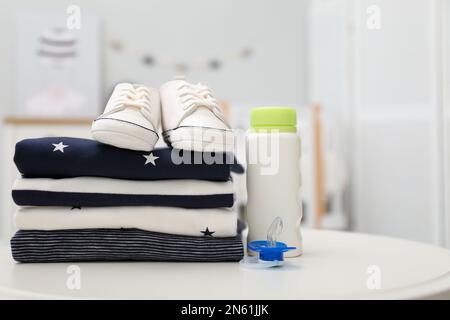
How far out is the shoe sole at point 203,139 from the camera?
72cm

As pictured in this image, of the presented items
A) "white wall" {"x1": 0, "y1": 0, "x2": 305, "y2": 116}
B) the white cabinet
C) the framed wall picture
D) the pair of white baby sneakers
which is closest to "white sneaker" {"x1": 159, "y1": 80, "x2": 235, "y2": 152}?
the pair of white baby sneakers

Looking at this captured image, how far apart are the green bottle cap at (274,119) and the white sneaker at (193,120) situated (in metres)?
0.05

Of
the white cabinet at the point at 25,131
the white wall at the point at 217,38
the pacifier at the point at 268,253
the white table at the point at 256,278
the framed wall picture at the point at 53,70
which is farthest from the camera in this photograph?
the white wall at the point at 217,38

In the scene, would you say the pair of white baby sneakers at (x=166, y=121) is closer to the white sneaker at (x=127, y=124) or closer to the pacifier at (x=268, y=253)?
the white sneaker at (x=127, y=124)

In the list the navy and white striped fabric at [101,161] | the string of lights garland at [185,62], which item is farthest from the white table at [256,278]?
the string of lights garland at [185,62]

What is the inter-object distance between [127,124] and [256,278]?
0.27 meters

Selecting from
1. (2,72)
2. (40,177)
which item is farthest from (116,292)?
(2,72)

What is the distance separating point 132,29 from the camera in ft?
10.4

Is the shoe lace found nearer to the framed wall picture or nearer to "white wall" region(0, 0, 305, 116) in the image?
the framed wall picture

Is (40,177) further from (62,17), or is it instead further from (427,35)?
(62,17)

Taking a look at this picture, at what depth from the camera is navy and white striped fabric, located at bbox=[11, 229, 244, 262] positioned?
734 mm

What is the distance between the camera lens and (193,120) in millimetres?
738

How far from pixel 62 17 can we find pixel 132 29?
41 cm

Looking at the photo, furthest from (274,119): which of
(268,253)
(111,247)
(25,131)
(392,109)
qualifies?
(25,131)
